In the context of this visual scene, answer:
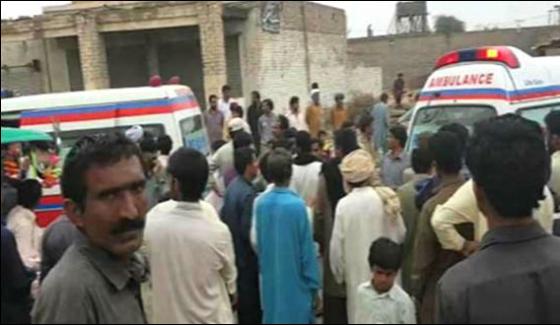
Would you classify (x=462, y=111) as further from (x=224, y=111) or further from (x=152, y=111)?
(x=224, y=111)

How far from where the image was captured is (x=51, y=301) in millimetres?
1101

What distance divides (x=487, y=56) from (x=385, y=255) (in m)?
5.79

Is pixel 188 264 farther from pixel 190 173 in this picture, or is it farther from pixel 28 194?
pixel 28 194

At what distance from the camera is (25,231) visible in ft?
12.5

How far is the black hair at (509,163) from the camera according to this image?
Result: 1.62m

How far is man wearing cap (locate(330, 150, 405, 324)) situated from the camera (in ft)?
4.10

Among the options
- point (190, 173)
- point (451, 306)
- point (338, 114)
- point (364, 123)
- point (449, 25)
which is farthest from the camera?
point (449, 25)

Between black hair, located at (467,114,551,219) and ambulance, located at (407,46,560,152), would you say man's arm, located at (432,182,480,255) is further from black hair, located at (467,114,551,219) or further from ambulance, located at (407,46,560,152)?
ambulance, located at (407,46,560,152)

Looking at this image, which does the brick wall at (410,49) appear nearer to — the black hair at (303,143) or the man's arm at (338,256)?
the black hair at (303,143)

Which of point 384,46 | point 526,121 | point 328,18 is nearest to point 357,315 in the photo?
point 526,121

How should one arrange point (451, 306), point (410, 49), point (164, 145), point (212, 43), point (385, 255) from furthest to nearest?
point (410, 49) < point (212, 43) < point (164, 145) < point (451, 306) < point (385, 255)

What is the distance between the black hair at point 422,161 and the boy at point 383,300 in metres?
2.83

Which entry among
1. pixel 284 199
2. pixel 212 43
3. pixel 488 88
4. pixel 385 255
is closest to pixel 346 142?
pixel 488 88

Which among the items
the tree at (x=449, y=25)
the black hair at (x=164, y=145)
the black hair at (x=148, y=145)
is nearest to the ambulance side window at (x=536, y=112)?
the black hair at (x=164, y=145)
